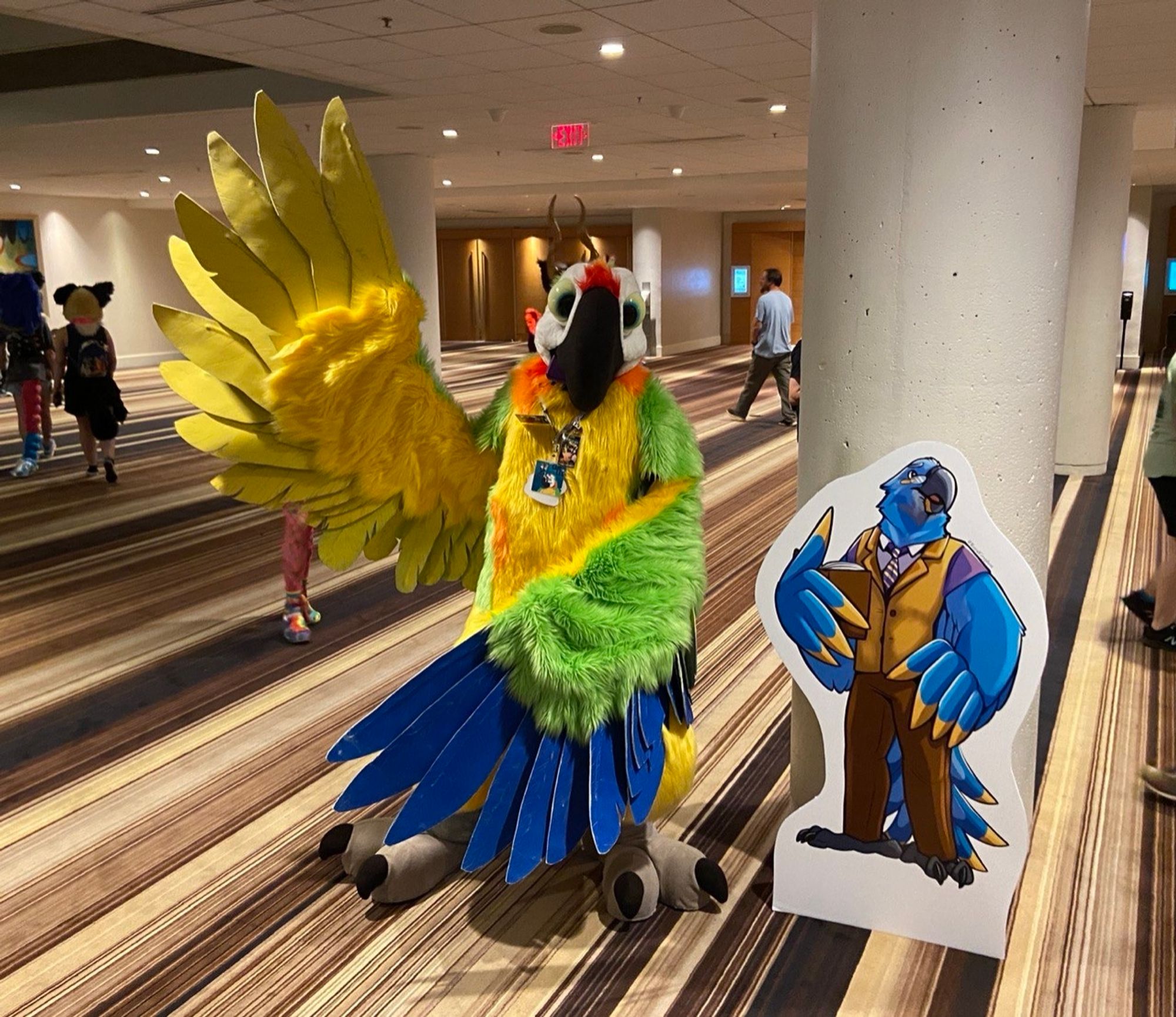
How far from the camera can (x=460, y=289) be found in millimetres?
23953

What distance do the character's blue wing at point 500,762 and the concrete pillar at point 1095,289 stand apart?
6.29 meters

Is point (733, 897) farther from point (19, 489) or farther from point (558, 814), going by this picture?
point (19, 489)

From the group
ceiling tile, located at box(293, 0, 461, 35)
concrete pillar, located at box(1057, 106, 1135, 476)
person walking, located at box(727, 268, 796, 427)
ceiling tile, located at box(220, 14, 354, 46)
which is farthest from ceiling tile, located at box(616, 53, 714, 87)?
person walking, located at box(727, 268, 796, 427)

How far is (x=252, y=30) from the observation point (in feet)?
19.0

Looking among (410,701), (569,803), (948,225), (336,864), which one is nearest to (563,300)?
(948,225)

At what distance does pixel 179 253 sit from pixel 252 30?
4.15 metres

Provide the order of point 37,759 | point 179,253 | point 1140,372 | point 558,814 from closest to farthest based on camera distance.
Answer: point 558,814 < point 179,253 < point 37,759 < point 1140,372

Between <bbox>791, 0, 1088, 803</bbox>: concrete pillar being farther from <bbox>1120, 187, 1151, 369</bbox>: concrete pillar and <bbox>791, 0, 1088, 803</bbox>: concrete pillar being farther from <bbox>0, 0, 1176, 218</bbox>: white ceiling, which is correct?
<bbox>1120, 187, 1151, 369</bbox>: concrete pillar

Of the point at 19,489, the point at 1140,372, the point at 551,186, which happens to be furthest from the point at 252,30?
the point at 1140,372

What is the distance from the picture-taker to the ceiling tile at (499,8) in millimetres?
5117

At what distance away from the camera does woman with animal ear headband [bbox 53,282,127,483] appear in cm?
705

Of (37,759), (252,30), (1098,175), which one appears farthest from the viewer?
(1098,175)

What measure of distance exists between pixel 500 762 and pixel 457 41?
16.1ft

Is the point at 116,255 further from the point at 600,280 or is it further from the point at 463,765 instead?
the point at 463,765
